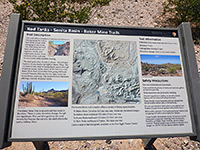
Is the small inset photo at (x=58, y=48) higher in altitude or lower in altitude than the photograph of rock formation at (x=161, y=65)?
higher

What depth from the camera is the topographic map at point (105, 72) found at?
1605 mm

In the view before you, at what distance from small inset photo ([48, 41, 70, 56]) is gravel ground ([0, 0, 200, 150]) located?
1.86m

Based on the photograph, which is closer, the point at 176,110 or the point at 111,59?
the point at 176,110

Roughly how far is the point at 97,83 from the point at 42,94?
0.64 meters

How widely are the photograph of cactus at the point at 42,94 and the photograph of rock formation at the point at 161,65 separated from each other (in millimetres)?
1030

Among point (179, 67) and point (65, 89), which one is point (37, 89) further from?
point (179, 67)

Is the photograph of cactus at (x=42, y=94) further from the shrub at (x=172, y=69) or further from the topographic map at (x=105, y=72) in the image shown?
the shrub at (x=172, y=69)

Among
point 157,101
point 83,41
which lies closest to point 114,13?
point 83,41

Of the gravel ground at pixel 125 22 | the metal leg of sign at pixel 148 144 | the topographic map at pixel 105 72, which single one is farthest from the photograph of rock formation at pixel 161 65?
the gravel ground at pixel 125 22

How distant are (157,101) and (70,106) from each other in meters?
1.04

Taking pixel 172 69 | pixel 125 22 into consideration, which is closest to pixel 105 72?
pixel 172 69

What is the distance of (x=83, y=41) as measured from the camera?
1.77 meters

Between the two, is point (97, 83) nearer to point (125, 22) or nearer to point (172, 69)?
point (172, 69)

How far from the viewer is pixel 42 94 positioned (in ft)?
5.07
